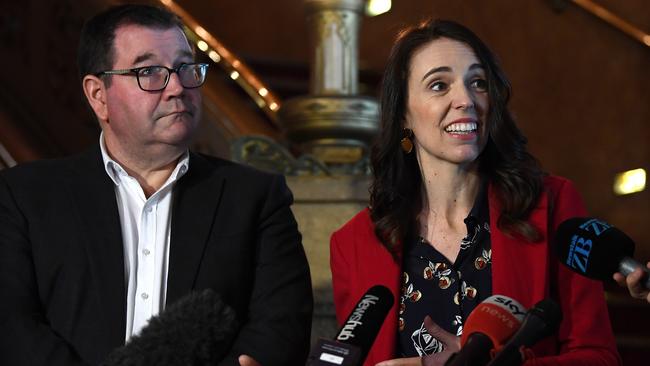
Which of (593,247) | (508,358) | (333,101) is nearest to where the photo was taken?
(508,358)

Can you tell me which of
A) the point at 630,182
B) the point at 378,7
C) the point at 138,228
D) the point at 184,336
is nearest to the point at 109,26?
the point at 138,228

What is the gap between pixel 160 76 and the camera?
277cm

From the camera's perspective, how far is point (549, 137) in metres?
6.36

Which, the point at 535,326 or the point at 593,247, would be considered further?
the point at 593,247

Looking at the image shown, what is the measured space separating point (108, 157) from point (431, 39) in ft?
2.79

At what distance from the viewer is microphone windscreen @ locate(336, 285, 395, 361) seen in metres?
1.75

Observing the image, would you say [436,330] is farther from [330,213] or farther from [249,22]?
[249,22]

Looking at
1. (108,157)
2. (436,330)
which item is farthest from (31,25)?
(436,330)

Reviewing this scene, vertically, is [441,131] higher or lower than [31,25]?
lower

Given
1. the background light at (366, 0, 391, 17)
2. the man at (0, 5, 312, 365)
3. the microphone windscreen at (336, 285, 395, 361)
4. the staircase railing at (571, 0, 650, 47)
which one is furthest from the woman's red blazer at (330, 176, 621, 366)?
the background light at (366, 0, 391, 17)

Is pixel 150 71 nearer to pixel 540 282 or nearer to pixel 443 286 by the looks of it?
pixel 443 286

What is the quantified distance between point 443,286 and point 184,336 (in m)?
1.06

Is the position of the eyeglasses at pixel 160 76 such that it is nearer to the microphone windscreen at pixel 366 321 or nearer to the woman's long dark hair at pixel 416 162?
the woman's long dark hair at pixel 416 162

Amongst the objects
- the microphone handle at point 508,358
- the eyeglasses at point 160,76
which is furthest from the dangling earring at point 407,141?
the microphone handle at point 508,358
